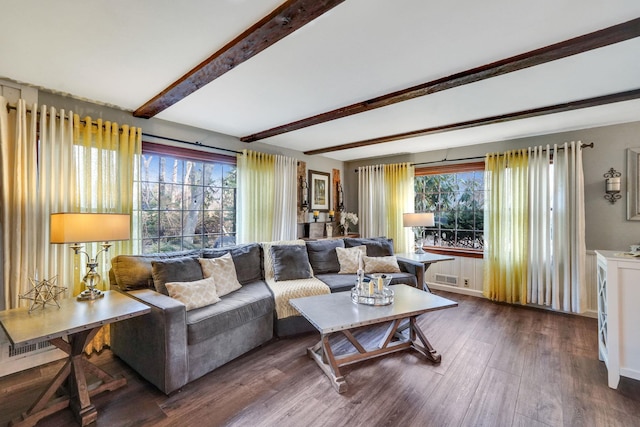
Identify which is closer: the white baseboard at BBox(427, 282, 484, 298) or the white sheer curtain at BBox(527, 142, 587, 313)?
the white sheer curtain at BBox(527, 142, 587, 313)

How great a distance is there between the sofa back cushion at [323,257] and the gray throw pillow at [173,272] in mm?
1470

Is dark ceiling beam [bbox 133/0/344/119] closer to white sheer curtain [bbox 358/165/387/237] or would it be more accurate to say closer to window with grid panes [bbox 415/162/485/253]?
white sheer curtain [bbox 358/165/387/237]

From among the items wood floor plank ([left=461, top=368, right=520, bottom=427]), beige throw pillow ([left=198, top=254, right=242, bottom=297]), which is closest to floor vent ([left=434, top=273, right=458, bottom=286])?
wood floor plank ([left=461, top=368, right=520, bottom=427])

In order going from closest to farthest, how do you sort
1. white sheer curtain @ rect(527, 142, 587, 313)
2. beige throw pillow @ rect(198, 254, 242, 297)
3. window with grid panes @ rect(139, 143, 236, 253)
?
beige throw pillow @ rect(198, 254, 242, 297)
window with grid panes @ rect(139, 143, 236, 253)
white sheer curtain @ rect(527, 142, 587, 313)

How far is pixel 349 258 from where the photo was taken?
12.4 ft

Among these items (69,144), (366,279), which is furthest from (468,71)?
(69,144)

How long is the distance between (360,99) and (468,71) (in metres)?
0.91

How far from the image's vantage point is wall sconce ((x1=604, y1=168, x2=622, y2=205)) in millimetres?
3244

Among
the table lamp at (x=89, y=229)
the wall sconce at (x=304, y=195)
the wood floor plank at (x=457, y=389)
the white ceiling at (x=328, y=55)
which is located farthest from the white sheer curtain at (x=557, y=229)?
the table lamp at (x=89, y=229)

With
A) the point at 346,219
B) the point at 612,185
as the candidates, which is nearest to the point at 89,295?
the point at 346,219

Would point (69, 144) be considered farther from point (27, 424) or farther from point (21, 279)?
point (27, 424)

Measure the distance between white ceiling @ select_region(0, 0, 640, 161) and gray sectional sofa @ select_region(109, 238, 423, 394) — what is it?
153cm

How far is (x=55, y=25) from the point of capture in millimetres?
1572

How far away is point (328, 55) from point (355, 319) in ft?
6.01
